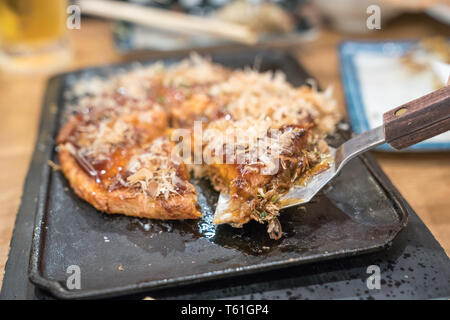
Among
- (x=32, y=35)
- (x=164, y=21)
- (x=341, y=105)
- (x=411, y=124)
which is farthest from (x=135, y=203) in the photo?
(x=32, y=35)

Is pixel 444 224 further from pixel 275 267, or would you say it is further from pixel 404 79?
pixel 404 79

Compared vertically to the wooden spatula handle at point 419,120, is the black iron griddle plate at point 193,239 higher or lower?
lower

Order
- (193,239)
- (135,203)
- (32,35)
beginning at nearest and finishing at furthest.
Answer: (193,239) < (135,203) < (32,35)

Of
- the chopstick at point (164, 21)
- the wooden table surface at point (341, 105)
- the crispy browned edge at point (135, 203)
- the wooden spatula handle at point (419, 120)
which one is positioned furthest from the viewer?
the chopstick at point (164, 21)

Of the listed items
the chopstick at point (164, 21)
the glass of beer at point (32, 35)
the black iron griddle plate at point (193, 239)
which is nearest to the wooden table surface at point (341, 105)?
the glass of beer at point (32, 35)

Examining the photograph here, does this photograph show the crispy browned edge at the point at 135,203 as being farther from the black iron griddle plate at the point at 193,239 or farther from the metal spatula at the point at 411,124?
the metal spatula at the point at 411,124

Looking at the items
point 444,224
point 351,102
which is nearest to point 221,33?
point 351,102

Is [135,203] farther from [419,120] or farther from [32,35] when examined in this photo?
[32,35]
